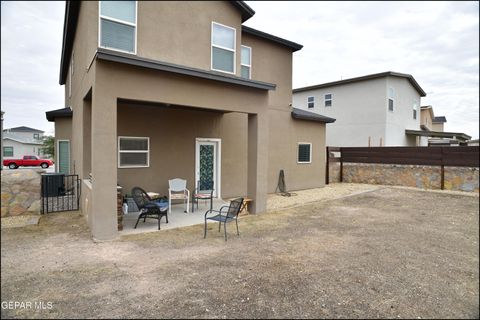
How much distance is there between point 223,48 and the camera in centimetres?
828

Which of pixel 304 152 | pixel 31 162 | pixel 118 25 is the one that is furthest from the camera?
pixel 31 162

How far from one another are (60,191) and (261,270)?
371 inches

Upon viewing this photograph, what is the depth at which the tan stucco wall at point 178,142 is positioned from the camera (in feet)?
27.5

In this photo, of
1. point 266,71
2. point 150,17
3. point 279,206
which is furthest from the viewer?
point 266,71

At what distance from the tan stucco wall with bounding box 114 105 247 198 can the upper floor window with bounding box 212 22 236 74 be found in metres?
1.93

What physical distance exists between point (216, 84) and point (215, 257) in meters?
4.32

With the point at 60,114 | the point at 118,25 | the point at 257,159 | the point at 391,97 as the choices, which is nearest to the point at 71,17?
the point at 118,25

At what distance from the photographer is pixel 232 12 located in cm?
827

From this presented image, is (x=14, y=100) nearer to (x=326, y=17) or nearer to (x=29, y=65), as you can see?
(x=29, y=65)

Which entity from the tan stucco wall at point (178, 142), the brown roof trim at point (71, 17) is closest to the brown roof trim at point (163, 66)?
the brown roof trim at point (71, 17)

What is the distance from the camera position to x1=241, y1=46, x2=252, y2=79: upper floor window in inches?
441

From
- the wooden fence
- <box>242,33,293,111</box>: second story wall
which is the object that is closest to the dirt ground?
the wooden fence

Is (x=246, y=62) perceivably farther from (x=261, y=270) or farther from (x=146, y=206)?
(x=261, y=270)

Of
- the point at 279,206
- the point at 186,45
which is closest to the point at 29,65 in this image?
the point at 186,45
